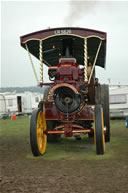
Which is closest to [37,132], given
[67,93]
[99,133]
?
[67,93]

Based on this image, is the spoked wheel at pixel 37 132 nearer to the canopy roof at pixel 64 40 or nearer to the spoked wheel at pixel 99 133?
the spoked wheel at pixel 99 133

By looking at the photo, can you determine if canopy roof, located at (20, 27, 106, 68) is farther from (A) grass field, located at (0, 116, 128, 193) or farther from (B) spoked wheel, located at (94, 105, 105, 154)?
(A) grass field, located at (0, 116, 128, 193)

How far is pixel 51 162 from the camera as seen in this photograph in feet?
16.8

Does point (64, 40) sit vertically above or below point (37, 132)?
above

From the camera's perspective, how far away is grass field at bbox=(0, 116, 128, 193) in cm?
369

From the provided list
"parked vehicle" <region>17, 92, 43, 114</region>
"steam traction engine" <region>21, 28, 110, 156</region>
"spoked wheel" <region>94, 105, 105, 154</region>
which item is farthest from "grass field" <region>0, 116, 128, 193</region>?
"parked vehicle" <region>17, 92, 43, 114</region>

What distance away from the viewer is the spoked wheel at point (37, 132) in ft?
17.9

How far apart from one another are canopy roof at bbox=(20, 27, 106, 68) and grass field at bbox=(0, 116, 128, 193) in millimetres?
2690

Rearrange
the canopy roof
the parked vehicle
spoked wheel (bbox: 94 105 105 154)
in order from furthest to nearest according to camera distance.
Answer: the parked vehicle
the canopy roof
spoked wheel (bbox: 94 105 105 154)

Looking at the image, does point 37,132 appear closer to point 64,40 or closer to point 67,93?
point 67,93

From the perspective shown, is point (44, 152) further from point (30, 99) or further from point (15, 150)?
point (30, 99)

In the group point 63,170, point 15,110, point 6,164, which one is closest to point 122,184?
point 63,170

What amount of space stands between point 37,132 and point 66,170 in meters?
1.43

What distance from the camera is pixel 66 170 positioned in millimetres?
4535
